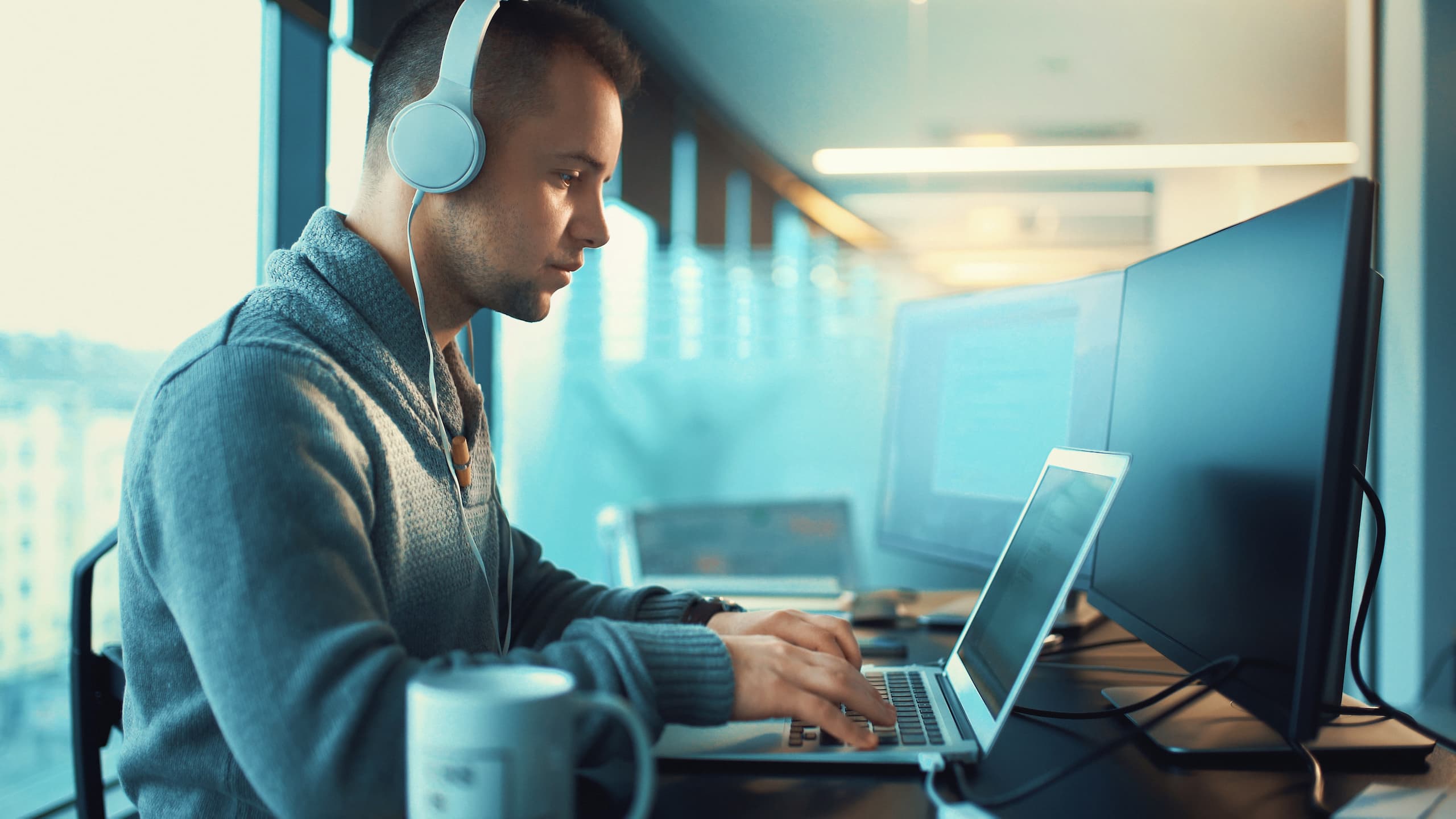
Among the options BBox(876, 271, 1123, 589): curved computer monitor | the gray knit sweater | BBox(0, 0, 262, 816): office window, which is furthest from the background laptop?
the gray knit sweater

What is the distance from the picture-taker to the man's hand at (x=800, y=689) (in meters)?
0.63

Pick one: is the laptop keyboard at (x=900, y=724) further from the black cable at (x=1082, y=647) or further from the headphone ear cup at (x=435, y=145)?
the headphone ear cup at (x=435, y=145)

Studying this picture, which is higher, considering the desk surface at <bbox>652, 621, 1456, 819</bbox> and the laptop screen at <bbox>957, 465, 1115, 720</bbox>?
the laptop screen at <bbox>957, 465, 1115, 720</bbox>

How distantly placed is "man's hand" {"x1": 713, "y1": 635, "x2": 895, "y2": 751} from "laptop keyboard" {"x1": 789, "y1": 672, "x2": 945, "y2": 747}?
0.03 metres

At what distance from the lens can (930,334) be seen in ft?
4.66

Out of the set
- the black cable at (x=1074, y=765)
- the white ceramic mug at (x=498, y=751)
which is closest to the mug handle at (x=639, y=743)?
the white ceramic mug at (x=498, y=751)

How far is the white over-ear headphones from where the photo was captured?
2.58ft

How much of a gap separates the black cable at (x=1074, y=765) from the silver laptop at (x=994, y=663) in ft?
0.13

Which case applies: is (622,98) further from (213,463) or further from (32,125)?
(32,125)

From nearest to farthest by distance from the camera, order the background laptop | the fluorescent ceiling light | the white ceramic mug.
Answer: the white ceramic mug
the background laptop
the fluorescent ceiling light

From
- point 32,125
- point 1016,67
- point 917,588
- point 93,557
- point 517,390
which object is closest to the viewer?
point 93,557

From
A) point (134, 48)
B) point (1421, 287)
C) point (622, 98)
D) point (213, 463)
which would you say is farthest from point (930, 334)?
point (1421, 287)

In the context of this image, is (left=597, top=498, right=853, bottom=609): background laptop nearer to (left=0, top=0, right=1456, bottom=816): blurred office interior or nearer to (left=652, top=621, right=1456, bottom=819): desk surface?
(left=0, top=0, right=1456, bottom=816): blurred office interior

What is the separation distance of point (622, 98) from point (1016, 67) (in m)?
2.58
